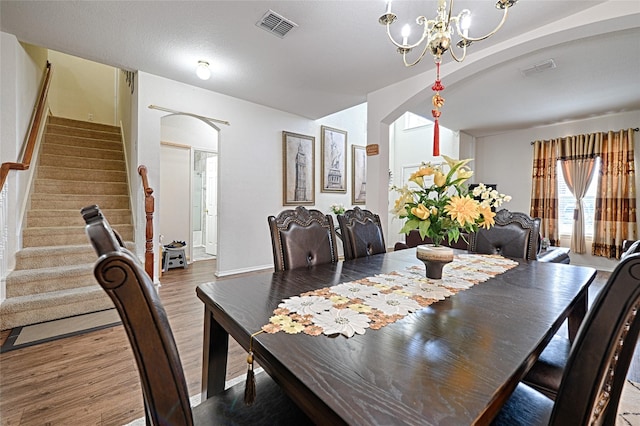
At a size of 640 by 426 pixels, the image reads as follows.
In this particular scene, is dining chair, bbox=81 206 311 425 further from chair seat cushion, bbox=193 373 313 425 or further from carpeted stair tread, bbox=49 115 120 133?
carpeted stair tread, bbox=49 115 120 133

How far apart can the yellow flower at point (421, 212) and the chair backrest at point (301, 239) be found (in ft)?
2.35

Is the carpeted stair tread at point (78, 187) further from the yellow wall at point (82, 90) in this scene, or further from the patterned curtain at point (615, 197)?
the patterned curtain at point (615, 197)

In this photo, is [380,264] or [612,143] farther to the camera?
[612,143]

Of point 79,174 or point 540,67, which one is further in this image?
point 79,174

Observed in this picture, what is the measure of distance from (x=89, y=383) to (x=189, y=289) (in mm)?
1855

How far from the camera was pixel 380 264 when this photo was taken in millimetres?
1820

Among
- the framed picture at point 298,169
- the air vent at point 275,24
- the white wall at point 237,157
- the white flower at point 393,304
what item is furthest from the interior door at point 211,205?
the white flower at point 393,304

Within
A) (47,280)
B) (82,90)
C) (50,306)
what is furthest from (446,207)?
(82,90)

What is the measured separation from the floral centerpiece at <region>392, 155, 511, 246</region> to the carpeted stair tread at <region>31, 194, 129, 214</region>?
3.92 metres

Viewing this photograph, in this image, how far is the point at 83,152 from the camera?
14.0ft

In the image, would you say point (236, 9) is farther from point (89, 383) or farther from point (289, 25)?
point (89, 383)

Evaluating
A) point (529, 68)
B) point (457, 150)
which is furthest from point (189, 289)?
point (457, 150)

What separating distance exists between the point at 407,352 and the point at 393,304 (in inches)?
14.0

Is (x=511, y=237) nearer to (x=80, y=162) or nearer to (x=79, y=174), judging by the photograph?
(x=79, y=174)
